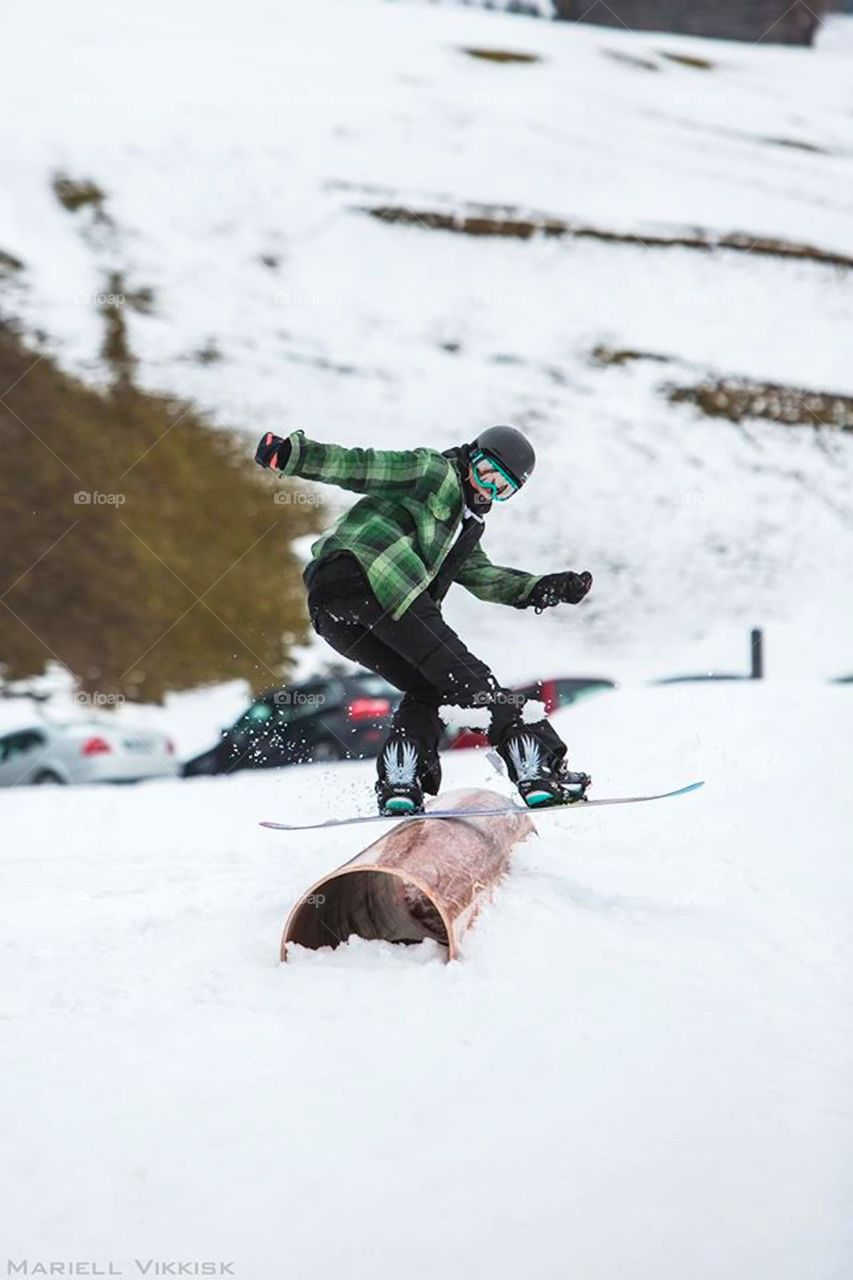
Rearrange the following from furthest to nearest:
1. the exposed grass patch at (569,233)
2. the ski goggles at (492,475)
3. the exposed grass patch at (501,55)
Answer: the exposed grass patch at (501,55), the exposed grass patch at (569,233), the ski goggles at (492,475)

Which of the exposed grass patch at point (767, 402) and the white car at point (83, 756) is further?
the exposed grass patch at point (767, 402)

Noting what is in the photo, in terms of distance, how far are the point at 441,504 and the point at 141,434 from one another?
64.6 ft

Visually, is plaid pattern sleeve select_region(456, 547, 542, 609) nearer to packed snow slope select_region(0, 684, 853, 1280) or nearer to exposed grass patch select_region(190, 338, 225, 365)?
packed snow slope select_region(0, 684, 853, 1280)

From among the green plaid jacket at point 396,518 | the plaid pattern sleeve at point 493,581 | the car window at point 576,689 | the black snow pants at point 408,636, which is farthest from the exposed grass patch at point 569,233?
the black snow pants at point 408,636

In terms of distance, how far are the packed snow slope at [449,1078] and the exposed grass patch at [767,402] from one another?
20064mm

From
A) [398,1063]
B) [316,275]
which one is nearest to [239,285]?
[316,275]

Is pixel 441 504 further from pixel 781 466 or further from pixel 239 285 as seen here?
pixel 239 285

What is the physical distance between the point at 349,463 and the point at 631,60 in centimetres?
3367

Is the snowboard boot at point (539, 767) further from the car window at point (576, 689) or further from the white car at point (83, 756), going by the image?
the car window at point (576, 689)

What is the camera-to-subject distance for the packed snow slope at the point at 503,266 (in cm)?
2175

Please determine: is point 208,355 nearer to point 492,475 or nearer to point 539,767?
point 492,475

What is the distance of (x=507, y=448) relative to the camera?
4723mm

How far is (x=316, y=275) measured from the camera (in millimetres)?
26219

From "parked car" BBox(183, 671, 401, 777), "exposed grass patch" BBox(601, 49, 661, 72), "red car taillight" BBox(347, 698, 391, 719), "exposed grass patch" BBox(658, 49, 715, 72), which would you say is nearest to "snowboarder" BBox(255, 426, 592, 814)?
"parked car" BBox(183, 671, 401, 777)
